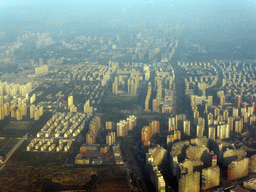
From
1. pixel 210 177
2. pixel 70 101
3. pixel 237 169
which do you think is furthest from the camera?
pixel 70 101

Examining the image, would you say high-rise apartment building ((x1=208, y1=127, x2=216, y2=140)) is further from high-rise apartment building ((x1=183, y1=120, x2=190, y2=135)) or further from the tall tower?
the tall tower

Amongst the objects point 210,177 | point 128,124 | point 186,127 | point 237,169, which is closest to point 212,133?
point 186,127

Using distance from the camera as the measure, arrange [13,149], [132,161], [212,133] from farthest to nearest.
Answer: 1. [212,133]
2. [13,149]
3. [132,161]

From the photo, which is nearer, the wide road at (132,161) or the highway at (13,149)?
the wide road at (132,161)

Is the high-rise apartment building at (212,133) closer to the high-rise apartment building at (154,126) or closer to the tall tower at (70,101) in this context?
the high-rise apartment building at (154,126)

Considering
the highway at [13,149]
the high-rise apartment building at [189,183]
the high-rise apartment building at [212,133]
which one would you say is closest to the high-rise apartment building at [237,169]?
the high-rise apartment building at [189,183]

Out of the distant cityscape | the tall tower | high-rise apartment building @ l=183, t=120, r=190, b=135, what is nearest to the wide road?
the distant cityscape

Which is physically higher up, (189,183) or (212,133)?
(212,133)

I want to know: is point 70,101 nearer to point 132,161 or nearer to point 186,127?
point 186,127

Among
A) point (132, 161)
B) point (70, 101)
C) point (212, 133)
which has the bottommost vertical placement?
point (132, 161)

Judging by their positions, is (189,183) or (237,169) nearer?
(189,183)

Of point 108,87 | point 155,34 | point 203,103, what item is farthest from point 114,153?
point 155,34
